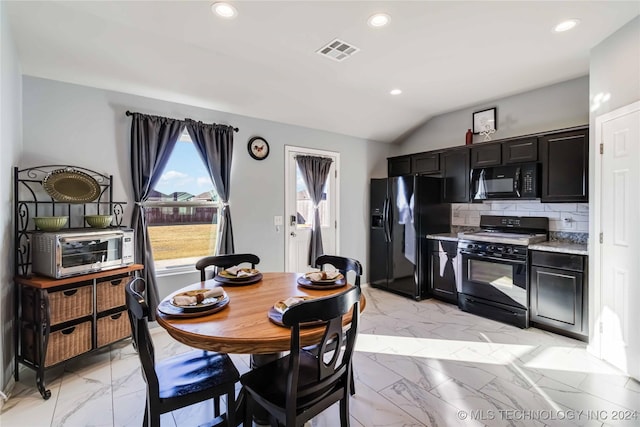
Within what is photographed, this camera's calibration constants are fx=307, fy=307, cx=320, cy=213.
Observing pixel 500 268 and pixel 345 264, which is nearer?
pixel 345 264

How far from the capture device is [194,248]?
358cm

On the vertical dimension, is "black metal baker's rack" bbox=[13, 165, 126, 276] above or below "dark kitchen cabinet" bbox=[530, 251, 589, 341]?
above

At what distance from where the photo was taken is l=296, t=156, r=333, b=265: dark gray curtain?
438 centimetres

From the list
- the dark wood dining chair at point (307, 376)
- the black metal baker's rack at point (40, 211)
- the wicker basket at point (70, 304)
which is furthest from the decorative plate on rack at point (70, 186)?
the dark wood dining chair at point (307, 376)

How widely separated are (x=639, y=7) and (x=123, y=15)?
373 cm

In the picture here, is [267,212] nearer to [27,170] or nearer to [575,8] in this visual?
[27,170]

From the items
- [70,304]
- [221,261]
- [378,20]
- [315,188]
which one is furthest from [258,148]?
[70,304]

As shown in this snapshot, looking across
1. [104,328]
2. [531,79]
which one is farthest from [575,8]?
[104,328]

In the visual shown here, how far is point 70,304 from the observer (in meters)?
2.36

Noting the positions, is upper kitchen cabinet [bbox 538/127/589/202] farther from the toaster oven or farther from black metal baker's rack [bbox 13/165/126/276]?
black metal baker's rack [bbox 13/165/126/276]

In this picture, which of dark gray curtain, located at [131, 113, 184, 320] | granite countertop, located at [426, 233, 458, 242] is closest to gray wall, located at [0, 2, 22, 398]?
dark gray curtain, located at [131, 113, 184, 320]

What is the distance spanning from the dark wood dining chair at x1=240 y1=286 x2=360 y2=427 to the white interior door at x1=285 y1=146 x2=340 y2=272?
8.52ft

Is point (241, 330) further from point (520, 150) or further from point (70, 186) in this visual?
point (520, 150)

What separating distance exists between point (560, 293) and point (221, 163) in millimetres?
3871
